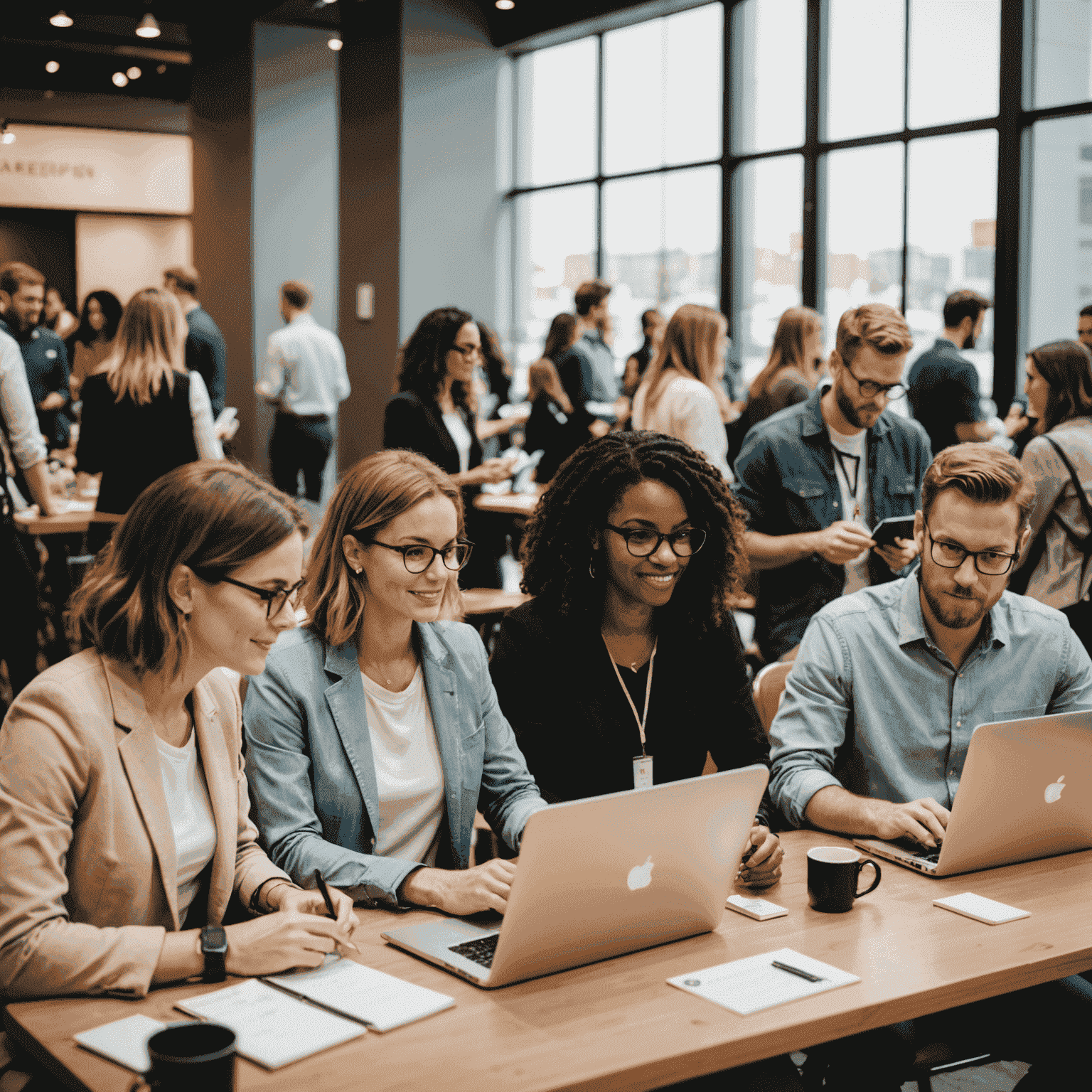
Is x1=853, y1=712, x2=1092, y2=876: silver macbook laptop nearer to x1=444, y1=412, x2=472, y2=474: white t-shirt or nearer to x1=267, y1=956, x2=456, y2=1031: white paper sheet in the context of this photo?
x1=267, y1=956, x2=456, y2=1031: white paper sheet

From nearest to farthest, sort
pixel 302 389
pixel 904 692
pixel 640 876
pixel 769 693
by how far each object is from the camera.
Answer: pixel 640 876 → pixel 904 692 → pixel 769 693 → pixel 302 389

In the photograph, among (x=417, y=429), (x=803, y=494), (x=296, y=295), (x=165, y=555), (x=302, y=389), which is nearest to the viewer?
(x=165, y=555)

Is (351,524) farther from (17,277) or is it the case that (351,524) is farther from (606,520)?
(17,277)

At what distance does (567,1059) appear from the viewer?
4.66 ft

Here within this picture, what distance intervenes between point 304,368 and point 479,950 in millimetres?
7382

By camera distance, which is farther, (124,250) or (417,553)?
(124,250)

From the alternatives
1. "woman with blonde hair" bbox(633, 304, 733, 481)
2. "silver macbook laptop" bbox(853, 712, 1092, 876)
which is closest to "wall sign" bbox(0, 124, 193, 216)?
"woman with blonde hair" bbox(633, 304, 733, 481)

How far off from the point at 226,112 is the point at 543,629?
9.43 meters

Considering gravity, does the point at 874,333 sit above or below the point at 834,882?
above

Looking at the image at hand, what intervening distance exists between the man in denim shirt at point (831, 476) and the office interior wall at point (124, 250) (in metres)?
11.6

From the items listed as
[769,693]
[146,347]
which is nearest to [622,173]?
[146,347]

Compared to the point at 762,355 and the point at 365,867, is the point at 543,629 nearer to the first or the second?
the point at 365,867

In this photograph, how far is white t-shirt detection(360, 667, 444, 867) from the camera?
2115mm

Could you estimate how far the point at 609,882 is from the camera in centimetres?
163
